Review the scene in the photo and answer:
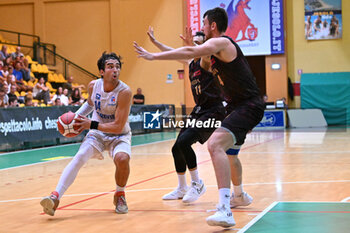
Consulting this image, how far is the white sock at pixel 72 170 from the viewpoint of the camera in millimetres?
5289

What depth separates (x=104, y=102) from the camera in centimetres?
560

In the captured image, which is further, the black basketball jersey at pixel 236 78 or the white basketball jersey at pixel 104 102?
the white basketball jersey at pixel 104 102

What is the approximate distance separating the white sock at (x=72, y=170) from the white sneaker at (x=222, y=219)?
172 centimetres

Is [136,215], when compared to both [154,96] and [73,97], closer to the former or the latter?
[73,97]

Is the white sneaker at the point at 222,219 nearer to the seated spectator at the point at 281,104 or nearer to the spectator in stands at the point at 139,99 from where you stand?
the seated spectator at the point at 281,104

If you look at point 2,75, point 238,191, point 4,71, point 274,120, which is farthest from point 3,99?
point 274,120

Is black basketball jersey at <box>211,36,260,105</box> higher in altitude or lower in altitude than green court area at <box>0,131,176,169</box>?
higher

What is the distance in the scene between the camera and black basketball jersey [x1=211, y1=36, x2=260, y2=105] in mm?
4789

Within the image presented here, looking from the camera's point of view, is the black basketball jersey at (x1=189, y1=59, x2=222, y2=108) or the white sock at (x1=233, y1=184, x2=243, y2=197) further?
the black basketball jersey at (x1=189, y1=59, x2=222, y2=108)

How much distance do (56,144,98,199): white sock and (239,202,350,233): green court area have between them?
1.93 meters

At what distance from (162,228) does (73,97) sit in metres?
13.9

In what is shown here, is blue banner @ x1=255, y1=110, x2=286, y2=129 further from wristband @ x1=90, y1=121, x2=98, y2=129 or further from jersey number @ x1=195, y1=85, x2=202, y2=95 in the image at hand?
wristband @ x1=90, y1=121, x2=98, y2=129

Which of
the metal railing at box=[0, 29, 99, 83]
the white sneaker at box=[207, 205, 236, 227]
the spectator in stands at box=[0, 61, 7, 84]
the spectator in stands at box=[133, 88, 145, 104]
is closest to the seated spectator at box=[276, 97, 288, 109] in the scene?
the spectator in stands at box=[133, 88, 145, 104]

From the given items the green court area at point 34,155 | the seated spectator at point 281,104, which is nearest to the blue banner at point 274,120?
the seated spectator at point 281,104
